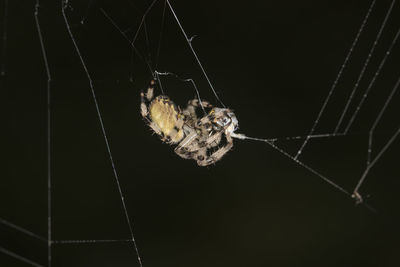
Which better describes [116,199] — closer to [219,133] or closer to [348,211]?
[219,133]

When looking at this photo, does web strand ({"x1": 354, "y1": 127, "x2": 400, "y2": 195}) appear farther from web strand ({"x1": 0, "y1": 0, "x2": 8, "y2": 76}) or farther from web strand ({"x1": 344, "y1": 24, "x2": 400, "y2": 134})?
web strand ({"x1": 0, "y1": 0, "x2": 8, "y2": 76})

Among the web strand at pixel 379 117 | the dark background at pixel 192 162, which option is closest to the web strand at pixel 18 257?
the dark background at pixel 192 162

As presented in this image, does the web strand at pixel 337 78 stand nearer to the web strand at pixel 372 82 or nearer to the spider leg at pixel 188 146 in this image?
the web strand at pixel 372 82

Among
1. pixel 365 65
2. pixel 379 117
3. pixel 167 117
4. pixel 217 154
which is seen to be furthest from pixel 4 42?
pixel 379 117

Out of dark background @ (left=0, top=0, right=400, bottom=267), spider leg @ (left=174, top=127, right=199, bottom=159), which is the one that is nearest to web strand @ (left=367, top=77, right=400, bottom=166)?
dark background @ (left=0, top=0, right=400, bottom=267)

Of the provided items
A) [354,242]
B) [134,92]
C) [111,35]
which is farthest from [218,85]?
[354,242]

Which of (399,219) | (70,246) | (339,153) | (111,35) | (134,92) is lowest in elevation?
(70,246)

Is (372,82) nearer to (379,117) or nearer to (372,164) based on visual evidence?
(379,117)

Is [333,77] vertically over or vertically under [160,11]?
under
